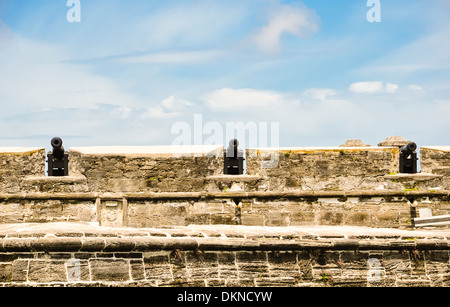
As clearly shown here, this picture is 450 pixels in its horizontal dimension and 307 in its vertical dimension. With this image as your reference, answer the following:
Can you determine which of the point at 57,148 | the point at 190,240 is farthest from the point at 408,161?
the point at 57,148

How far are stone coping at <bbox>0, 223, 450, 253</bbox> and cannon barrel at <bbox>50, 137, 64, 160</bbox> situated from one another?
374 cm

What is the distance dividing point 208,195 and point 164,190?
0.72m

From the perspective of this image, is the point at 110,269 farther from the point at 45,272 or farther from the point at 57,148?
the point at 57,148

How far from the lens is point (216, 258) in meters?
5.18

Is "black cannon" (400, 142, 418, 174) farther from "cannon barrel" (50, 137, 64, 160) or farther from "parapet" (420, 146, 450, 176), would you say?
"cannon barrel" (50, 137, 64, 160)

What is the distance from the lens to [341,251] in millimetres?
5453

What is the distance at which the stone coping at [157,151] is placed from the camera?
9133 millimetres

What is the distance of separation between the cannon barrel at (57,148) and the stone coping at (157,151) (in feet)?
0.61

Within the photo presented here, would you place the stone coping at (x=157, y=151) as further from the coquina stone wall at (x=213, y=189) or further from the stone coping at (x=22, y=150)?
the stone coping at (x=22, y=150)

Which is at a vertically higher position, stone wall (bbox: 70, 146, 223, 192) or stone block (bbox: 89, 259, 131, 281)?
stone wall (bbox: 70, 146, 223, 192)

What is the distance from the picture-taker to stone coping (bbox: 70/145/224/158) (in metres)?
9.13

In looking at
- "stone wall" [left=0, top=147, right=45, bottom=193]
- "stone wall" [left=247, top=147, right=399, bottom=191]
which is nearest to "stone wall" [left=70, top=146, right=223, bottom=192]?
"stone wall" [left=0, top=147, right=45, bottom=193]

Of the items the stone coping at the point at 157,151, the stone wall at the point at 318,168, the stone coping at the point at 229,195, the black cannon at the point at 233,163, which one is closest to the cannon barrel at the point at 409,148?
the stone wall at the point at 318,168
